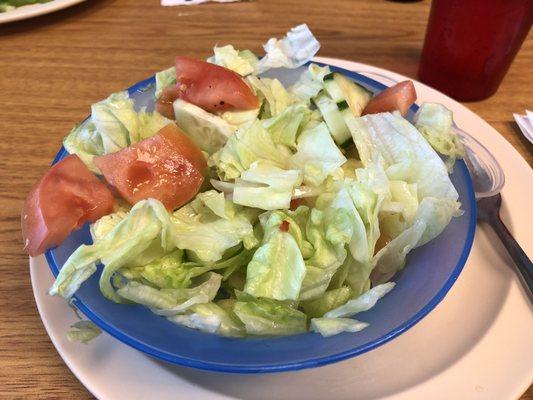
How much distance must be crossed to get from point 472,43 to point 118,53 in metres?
0.85

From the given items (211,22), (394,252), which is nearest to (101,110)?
(394,252)

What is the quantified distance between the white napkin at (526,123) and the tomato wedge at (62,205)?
31.7 inches

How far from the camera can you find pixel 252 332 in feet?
1.90

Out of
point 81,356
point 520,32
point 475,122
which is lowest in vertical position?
point 81,356

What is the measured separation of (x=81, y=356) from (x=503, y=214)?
2.12ft

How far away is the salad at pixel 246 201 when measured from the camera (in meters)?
0.59

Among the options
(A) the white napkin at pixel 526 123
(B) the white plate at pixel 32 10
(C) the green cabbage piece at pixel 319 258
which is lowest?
(A) the white napkin at pixel 526 123

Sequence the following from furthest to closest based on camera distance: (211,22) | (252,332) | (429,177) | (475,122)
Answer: (211,22), (475,122), (429,177), (252,332)

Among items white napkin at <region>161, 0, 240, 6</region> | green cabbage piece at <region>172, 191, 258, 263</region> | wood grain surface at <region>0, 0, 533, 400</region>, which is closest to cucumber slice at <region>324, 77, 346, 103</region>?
green cabbage piece at <region>172, 191, 258, 263</region>

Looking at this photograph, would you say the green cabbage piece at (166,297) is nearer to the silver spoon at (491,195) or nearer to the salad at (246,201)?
the salad at (246,201)

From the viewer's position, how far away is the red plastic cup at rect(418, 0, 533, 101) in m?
1.01

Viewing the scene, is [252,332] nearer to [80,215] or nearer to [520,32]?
[80,215]

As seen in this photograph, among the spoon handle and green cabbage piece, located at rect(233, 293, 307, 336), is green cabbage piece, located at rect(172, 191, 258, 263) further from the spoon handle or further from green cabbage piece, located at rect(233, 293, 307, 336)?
the spoon handle

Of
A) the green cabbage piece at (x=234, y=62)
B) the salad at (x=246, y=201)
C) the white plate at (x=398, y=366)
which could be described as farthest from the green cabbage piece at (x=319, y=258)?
the green cabbage piece at (x=234, y=62)
